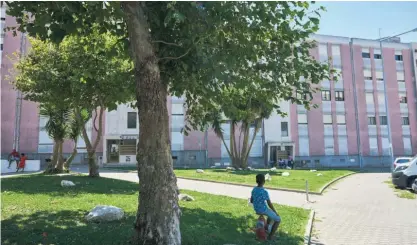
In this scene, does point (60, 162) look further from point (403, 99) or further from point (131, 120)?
point (403, 99)

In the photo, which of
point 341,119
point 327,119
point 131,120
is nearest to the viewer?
point 131,120

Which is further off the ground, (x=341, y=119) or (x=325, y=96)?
(x=325, y=96)

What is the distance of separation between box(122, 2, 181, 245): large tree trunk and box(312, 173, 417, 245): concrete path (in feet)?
11.8

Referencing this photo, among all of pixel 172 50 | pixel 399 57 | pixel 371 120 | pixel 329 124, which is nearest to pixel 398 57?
pixel 399 57

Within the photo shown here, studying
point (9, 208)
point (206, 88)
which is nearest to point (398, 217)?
point (206, 88)

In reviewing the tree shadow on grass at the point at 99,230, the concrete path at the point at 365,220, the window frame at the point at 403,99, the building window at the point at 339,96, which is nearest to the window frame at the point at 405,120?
the window frame at the point at 403,99

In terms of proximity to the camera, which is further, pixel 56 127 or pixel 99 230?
pixel 56 127

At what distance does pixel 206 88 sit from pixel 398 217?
279 inches

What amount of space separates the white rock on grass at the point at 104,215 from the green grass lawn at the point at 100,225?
16 cm

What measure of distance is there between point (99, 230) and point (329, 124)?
45.9 m

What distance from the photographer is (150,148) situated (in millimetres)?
5688

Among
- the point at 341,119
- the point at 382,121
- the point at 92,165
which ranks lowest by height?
the point at 92,165

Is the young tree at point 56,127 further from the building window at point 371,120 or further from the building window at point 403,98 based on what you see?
the building window at point 403,98

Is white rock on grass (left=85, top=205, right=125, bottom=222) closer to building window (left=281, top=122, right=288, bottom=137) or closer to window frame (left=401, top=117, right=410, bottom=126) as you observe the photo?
building window (left=281, top=122, right=288, bottom=137)
